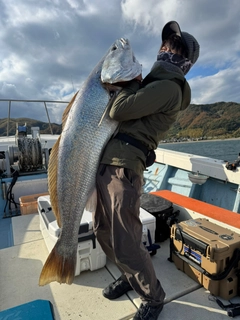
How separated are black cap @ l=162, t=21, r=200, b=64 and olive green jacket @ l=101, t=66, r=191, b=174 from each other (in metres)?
0.25

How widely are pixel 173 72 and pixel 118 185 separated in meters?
0.97

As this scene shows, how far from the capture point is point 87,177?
1.81 metres

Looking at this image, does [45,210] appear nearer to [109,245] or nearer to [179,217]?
[109,245]

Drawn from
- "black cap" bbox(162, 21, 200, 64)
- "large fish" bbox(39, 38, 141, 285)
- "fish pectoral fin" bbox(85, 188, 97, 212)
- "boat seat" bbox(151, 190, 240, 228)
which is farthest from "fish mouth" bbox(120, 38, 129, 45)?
"boat seat" bbox(151, 190, 240, 228)

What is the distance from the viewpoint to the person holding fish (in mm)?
1656

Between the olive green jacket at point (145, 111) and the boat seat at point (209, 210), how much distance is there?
1.80m

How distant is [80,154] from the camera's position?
1.78 metres

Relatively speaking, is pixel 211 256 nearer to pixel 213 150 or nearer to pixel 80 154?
pixel 80 154

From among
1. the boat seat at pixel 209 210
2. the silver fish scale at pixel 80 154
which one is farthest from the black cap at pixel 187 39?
the boat seat at pixel 209 210

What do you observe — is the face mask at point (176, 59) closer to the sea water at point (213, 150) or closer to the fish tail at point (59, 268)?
the fish tail at point (59, 268)

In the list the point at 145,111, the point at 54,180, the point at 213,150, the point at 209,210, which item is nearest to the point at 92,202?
the point at 54,180

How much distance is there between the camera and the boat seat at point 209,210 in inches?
118

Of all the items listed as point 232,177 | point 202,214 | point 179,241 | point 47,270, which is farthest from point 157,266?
point 232,177

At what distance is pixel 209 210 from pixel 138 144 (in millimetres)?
2168
